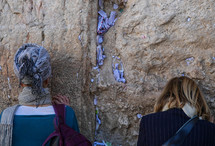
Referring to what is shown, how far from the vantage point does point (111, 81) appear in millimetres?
2688

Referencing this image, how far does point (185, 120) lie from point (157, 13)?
3.75 feet

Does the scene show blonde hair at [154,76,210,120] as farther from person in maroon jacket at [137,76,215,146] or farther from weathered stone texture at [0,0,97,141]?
weathered stone texture at [0,0,97,141]

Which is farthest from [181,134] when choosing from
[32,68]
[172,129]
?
[32,68]

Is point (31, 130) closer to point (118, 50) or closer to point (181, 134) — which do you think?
point (181, 134)

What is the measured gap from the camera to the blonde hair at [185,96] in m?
1.82

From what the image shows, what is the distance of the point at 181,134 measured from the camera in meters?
1.66

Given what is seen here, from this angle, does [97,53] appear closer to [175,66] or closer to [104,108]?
[104,108]

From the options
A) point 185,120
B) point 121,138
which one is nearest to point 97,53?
point 121,138

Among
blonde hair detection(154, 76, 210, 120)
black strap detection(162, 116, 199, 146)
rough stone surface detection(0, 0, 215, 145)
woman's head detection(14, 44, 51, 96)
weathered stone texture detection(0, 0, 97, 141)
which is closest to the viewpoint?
black strap detection(162, 116, 199, 146)

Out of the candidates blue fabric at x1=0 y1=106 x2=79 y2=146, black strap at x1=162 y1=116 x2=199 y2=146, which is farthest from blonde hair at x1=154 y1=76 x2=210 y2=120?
blue fabric at x1=0 y1=106 x2=79 y2=146

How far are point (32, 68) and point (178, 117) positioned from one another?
109 cm

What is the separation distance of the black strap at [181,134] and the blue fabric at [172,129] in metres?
0.02

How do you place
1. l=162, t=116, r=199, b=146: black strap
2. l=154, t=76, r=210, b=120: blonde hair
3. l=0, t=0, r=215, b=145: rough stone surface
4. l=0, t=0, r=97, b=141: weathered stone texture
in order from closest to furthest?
1. l=162, t=116, r=199, b=146: black strap
2. l=154, t=76, r=210, b=120: blonde hair
3. l=0, t=0, r=215, b=145: rough stone surface
4. l=0, t=0, r=97, b=141: weathered stone texture

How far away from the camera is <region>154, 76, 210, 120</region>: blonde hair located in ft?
5.97
